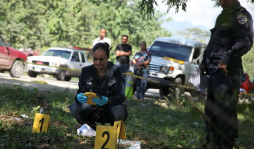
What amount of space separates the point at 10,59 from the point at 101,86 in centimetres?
978

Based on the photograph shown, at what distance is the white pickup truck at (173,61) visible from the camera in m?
11.8

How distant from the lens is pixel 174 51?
12.5m

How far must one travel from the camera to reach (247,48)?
11.8ft

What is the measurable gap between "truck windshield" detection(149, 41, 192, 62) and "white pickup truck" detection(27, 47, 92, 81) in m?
4.87

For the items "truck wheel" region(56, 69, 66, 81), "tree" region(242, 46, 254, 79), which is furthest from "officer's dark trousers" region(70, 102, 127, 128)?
"truck wheel" region(56, 69, 66, 81)

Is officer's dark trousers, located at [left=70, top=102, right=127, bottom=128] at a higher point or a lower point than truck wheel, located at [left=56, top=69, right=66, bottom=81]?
higher

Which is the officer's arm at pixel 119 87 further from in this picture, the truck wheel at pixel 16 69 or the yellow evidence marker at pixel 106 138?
the truck wheel at pixel 16 69

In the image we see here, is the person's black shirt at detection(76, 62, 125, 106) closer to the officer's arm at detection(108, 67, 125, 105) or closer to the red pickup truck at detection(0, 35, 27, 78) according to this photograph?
the officer's arm at detection(108, 67, 125, 105)

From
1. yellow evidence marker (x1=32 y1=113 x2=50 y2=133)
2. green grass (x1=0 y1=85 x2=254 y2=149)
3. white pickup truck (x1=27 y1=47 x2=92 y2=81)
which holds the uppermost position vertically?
yellow evidence marker (x1=32 y1=113 x2=50 y2=133)

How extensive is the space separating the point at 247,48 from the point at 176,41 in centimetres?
907

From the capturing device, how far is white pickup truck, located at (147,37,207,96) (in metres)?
11.8

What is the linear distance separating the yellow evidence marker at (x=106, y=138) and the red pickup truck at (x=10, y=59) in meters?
9.71

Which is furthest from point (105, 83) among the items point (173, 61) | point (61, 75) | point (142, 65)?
point (61, 75)

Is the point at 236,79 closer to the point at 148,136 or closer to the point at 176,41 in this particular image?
the point at 148,136
